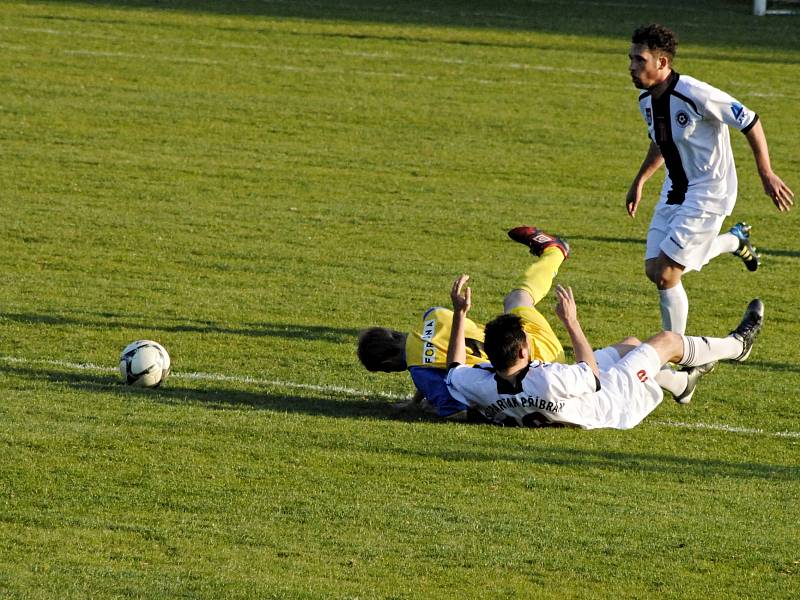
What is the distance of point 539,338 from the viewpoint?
8656 mm

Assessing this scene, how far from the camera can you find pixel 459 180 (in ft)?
56.7

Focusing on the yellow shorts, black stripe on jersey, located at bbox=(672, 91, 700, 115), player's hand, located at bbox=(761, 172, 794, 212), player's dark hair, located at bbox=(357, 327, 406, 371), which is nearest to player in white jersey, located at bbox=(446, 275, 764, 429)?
the yellow shorts

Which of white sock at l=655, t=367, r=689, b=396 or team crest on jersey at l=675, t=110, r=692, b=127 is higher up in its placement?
team crest on jersey at l=675, t=110, r=692, b=127

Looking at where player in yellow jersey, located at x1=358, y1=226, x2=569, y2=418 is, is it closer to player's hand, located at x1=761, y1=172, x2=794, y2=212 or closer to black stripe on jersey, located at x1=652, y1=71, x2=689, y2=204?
black stripe on jersey, located at x1=652, y1=71, x2=689, y2=204

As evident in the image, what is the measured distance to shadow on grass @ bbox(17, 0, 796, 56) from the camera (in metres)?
26.2

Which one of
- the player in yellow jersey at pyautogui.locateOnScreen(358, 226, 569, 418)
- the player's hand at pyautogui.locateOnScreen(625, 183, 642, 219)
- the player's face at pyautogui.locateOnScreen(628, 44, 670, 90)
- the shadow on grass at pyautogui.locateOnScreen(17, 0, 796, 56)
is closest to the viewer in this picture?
the player in yellow jersey at pyautogui.locateOnScreen(358, 226, 569, 418)

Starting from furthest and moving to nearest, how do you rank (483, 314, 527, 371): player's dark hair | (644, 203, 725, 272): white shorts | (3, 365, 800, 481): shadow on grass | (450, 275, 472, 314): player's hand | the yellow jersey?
(644, 203, 725, 272): white shorts < the yellow jersey < (450, 275, 472, 314): player's hand < (483, 314, 527, 371): player's dark hair < (3, 365, 800, 481): shadow on grass

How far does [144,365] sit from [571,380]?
267 cm

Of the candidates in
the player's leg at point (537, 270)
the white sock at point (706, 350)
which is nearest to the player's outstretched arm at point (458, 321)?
the player's leg at point (537, 270)

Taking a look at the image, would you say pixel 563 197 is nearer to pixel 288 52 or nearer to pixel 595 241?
pixel 595 241

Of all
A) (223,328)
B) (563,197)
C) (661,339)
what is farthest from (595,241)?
(661,339)

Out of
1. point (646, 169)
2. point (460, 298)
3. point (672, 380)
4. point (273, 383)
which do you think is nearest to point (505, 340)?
point (460, 298)

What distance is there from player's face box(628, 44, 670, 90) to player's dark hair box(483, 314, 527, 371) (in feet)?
6.91

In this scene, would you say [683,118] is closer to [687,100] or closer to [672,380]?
[687,100]
